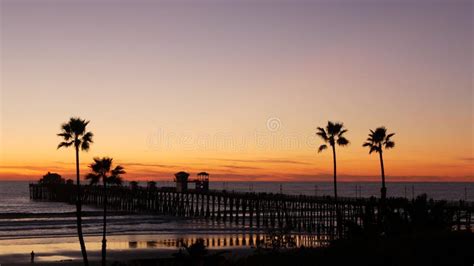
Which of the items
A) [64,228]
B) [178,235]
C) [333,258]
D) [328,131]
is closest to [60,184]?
[64,228]

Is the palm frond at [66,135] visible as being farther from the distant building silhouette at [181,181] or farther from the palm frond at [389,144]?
the distant building silhouette at [181,181]

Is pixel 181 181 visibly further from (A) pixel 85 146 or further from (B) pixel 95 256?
(A) pixel 85 146

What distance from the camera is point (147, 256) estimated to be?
1608 inches

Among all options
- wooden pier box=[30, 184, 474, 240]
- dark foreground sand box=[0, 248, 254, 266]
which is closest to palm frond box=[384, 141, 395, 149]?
wooden pier box=[30, 184, 474, 240]

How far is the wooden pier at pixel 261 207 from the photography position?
42.2 metres

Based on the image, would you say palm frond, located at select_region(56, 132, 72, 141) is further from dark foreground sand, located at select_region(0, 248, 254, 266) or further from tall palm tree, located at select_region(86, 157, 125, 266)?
dark foreground sand, located at select_region(0, 248, 254, 266)

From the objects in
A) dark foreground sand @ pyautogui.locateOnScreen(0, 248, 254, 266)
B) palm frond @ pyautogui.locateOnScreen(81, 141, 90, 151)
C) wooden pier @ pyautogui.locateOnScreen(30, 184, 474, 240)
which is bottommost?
dark foreground sand @ pyautogui.locateOnScreen(0, 248, 254, 266)

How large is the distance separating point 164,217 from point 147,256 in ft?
126

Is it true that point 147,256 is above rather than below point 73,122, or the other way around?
below

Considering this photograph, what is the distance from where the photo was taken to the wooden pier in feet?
138

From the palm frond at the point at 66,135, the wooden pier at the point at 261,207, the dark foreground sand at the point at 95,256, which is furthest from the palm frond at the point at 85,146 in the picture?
the wooden pier at the point at 261,207

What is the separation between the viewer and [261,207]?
84.5 meters

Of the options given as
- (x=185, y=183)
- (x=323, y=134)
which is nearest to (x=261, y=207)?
(x=185, y=183)

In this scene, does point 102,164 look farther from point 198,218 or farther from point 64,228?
point 198,218
